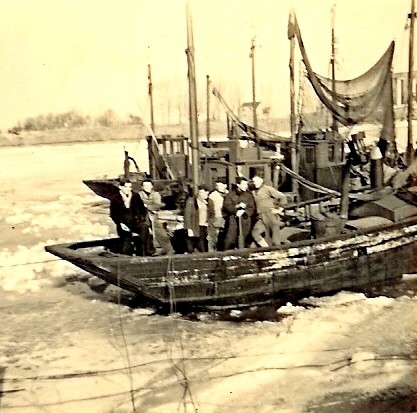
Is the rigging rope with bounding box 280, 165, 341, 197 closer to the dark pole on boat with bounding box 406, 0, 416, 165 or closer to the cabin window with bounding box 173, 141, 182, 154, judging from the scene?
the dark pole on boat with bounding box 406, 0, 416, 165

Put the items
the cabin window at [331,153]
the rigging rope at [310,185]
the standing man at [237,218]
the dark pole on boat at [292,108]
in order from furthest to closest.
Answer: the cabin window at [331,153] < the rigging rope at [310,185] < the standing man at [237,218] < the dark pole on boat at [292,108]

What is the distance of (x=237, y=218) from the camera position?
8.29 feet

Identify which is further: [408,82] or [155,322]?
[408,82]

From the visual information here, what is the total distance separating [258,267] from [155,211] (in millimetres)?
483

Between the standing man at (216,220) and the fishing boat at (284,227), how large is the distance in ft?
0.14

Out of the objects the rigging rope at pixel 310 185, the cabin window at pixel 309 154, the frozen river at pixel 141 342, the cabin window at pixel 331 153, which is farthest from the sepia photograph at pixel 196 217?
the cabin window at pixel 309 154

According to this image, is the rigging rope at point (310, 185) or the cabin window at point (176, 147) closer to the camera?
the cabin window at point (176, 147)

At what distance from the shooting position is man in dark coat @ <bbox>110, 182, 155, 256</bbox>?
2455mm

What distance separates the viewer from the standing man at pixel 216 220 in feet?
8.07

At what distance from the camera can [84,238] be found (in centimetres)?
247

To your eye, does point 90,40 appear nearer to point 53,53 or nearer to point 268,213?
point 53,53

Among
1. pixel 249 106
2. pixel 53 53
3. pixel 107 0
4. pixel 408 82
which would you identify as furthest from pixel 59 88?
pixel 408 82

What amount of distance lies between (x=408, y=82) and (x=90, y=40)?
1352 millimetres

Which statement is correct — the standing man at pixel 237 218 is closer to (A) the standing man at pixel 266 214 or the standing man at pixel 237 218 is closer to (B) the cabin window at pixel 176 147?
(A) the standing man at pixel 266 214
